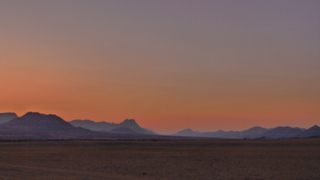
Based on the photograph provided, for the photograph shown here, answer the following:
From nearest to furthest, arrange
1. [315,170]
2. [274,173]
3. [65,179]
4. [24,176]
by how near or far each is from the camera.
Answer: [65,179] → [24,176] → [274,173] → [315,170]

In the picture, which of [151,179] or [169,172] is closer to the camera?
[151,179]

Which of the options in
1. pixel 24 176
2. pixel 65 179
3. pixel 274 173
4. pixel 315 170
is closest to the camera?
pixel 65 179

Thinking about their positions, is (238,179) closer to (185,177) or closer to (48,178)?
(185,177)

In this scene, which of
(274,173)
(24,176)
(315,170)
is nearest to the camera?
(24,176)

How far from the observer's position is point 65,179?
17.9 m

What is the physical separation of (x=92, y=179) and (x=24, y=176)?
13.7 ft

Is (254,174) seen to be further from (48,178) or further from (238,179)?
(48,178)

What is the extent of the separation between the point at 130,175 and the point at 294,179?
8.83 m

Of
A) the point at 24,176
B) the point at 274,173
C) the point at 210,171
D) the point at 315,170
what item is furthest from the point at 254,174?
the point at 24,176

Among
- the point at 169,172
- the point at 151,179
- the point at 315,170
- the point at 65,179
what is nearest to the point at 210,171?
the point at 169,172

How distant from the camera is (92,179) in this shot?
17.9 meters

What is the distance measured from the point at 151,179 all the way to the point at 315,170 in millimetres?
10947

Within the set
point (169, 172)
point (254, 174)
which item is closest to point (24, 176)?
point (169, 172)

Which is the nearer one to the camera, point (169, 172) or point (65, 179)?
point (65, 179)
